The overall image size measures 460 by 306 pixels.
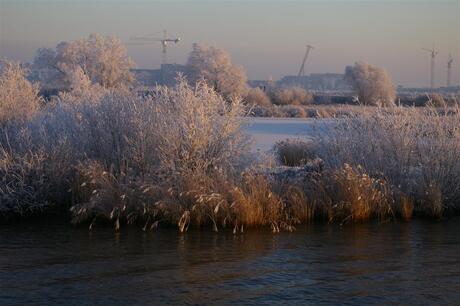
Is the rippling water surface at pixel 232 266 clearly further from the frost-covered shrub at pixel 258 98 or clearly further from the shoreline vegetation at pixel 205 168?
the frost-covered shrub at pixel 258 98

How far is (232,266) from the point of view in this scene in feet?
36.3

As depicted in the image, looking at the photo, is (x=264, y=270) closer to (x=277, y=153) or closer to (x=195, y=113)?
(x=195, y=113)

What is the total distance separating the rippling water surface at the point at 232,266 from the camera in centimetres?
949

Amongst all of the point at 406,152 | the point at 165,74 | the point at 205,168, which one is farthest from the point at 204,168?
the point at 165,74

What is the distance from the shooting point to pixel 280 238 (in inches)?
518

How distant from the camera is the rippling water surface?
949 centimetres

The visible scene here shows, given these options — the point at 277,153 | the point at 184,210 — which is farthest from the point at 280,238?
the point at 277,153

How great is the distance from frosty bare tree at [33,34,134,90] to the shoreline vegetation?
50960 millimetres

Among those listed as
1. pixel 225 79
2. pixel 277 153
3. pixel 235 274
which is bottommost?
pixel 235 274

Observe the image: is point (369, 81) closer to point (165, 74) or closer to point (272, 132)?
point (165, 74)

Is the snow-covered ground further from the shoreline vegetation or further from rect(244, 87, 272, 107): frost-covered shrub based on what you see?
rect(244, 87, 272, 107): frost-covered shrub

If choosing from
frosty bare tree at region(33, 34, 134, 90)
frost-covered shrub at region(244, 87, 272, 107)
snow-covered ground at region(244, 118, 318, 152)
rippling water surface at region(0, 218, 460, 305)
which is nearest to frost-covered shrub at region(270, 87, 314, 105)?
frost-covered shrub at region(244, 87, 272, 107)

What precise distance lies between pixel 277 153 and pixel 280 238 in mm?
9709

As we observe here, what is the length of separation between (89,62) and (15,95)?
53.0m
